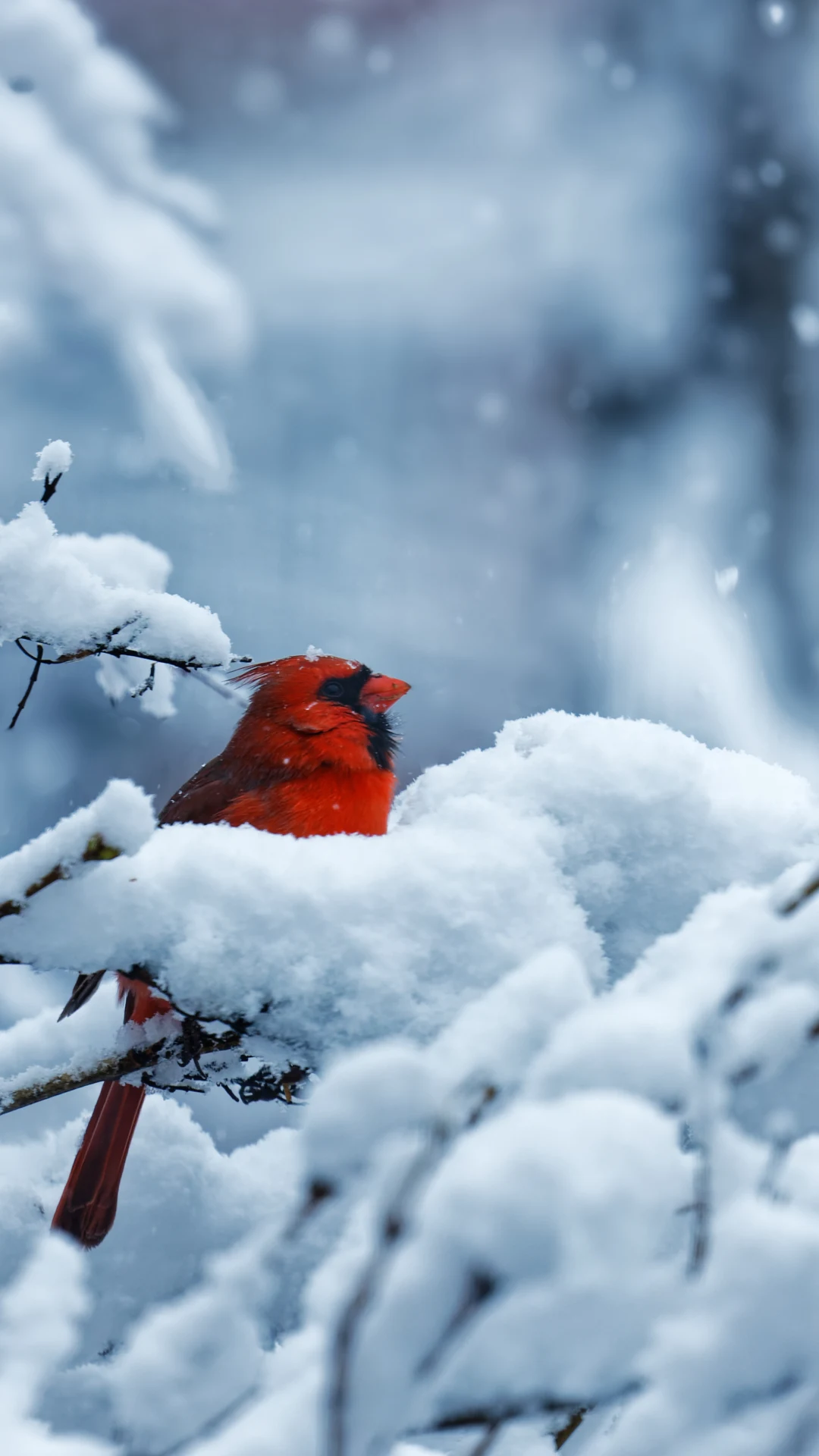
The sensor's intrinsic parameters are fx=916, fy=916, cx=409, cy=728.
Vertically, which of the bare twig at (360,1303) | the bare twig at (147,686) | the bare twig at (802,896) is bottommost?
the bare twig at (360,1303)

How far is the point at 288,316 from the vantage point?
520 centimetres

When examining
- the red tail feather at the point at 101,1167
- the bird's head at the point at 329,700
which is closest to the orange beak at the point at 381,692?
the bird's head at the point at 329,700

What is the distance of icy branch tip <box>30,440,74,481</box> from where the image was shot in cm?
94

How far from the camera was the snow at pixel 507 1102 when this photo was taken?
1.36 feet

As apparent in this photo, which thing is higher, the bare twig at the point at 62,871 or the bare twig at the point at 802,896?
the bare twig at the point at 62,871

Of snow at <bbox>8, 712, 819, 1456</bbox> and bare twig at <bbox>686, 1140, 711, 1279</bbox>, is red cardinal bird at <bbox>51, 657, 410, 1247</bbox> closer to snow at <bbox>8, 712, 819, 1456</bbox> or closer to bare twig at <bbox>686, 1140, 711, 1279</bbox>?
snow at <bbox>8, 712, 819, 1456</bbox>

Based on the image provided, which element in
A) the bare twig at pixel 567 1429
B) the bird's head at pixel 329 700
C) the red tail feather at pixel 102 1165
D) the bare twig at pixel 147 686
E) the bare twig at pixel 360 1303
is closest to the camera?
the bare twig at pixel 360 1303

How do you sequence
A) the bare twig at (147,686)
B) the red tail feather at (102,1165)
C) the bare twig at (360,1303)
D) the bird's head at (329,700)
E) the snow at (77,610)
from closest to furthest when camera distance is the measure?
the bare twig at (360,1303), the snow at (77,610), the bare twig at (147,686), the red tail feather at (102,1165), the bird's head at (329,700)

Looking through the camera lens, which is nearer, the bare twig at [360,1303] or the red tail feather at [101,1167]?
the bare twig at [360,1303]

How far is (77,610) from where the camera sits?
0.92 metres

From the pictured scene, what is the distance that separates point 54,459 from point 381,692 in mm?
1184

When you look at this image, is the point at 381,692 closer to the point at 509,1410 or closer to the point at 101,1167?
the point at 101,1167

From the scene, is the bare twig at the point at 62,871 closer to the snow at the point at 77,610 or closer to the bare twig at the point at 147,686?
the snow at the point at 77,610

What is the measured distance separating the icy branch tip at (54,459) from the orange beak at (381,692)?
3.78ft
